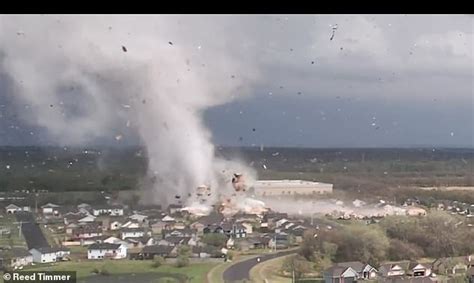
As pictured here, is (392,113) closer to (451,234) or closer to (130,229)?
(451,234)

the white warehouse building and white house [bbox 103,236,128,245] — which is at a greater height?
the white warehouse building

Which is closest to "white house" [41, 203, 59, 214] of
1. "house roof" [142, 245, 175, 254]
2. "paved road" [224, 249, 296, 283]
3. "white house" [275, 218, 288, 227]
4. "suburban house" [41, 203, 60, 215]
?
"suburban house" [41, 203, 60, 215]

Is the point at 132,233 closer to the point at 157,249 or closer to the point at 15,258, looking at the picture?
the point at 157,249

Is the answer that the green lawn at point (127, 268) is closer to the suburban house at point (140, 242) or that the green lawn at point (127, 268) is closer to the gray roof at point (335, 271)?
the suburban house at point (140, 242)

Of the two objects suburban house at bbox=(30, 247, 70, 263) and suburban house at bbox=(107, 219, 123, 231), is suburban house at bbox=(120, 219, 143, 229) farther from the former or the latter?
suburban house at bbox=(30, 247, 70, 263)

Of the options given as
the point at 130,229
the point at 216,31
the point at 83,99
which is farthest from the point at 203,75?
the point at 130,229

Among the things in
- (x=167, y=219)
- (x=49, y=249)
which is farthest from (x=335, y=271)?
(x=49, y=249)
